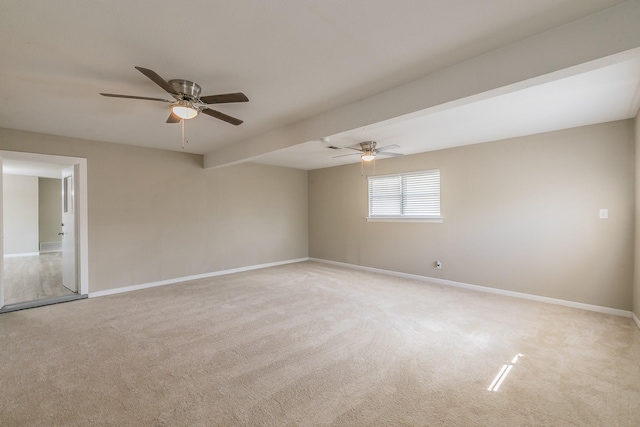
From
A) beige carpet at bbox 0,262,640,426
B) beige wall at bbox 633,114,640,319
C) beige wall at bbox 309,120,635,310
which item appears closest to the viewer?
beige carpet at bbox 0,262,640,426

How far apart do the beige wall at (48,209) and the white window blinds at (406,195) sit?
985 cm

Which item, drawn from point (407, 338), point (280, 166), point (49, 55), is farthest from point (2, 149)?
point (407, 338)

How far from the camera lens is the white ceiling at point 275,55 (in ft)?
5.18

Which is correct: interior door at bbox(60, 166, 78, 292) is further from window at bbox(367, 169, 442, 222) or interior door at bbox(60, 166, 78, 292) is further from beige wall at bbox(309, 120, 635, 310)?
beige wall at bbox(309, 120, 635, 310)

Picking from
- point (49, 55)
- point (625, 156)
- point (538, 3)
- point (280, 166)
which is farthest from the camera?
point (280, 166)

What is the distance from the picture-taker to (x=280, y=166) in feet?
22.1

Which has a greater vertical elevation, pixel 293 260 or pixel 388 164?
pixel 388 164

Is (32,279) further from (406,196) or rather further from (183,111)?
(406,196)

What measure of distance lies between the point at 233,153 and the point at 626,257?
5.55 m

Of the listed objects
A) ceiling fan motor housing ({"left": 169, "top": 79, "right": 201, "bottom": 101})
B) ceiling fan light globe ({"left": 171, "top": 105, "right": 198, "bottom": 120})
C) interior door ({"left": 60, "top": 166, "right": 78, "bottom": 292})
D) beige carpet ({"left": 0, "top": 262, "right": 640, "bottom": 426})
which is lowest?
beige carpet ({"left": 0, "top": 262, "right": 640, "bottom": 426})

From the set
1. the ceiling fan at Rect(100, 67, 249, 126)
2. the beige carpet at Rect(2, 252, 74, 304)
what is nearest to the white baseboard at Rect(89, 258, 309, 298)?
the beige carpet at Rect(2, 252, 74, 304)

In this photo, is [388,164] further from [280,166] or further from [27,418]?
[27,418]

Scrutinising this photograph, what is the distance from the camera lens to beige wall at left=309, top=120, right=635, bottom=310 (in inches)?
135

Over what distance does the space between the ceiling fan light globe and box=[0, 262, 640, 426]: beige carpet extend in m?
2.18
